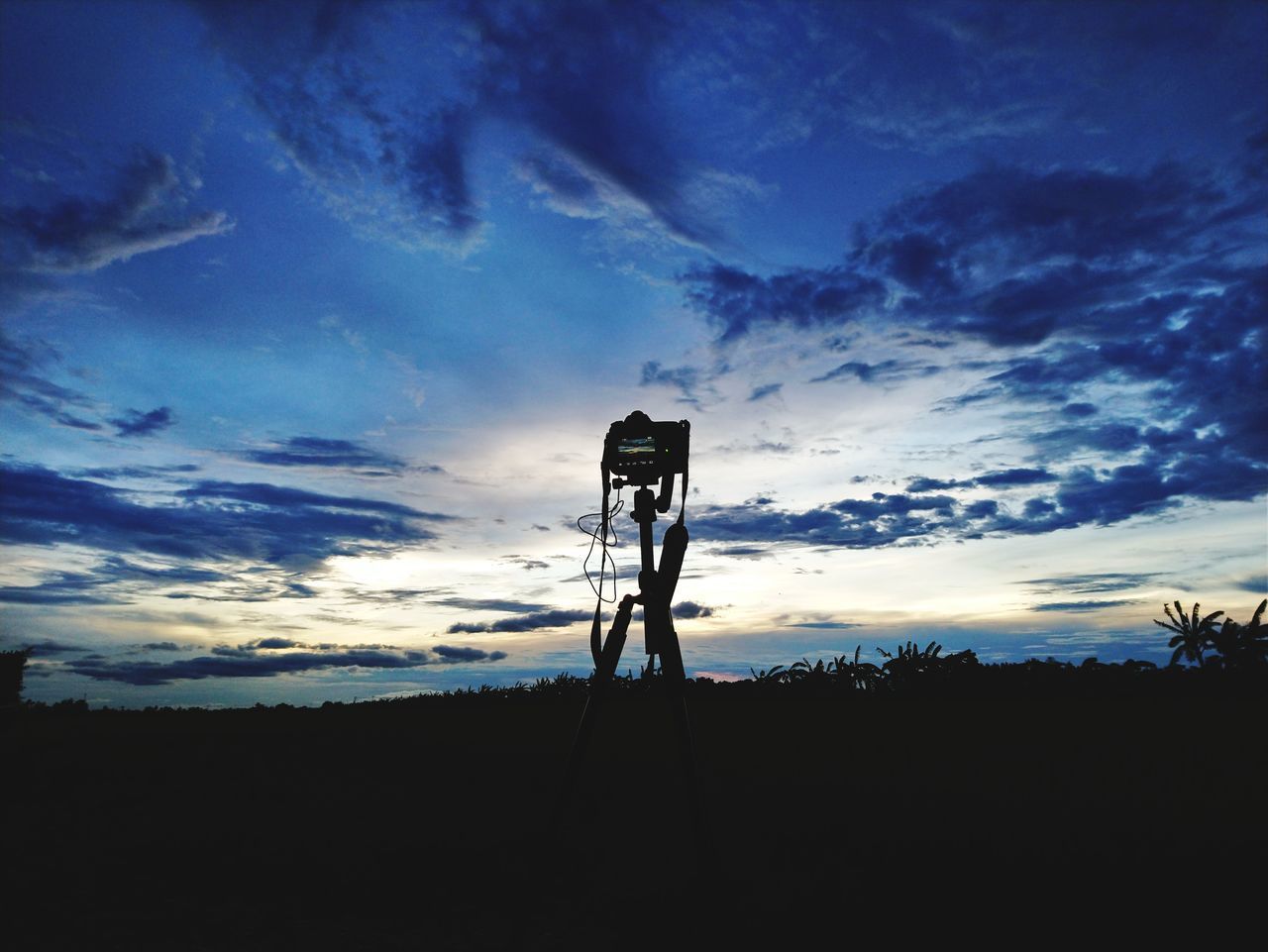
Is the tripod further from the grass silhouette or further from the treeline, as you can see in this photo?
the treeline

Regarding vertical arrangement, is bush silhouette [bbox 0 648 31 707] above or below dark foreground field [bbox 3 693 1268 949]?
above

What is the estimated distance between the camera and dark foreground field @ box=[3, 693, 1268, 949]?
5320 millimetres

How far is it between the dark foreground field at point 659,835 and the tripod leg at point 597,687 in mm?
427

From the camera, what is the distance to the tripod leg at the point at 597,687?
5.16 metres

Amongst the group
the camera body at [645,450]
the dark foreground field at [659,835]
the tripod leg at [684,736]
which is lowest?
the dark foreground field at [659,835]

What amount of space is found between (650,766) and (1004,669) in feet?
27.7

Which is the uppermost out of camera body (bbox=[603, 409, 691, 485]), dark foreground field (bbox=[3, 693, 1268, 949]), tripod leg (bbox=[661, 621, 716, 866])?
camera body (bbox=[603, 409, 691, 485])

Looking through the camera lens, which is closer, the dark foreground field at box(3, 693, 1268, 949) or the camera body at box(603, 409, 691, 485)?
the dark foreground field at box(3, 693, 1268, 949)

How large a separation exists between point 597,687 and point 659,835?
2.82m

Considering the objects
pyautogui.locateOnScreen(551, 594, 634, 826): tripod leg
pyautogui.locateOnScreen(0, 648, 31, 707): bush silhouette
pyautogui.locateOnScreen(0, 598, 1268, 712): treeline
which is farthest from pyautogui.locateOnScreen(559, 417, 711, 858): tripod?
pyautogui.locateOnScreen(0, 648, 31, 707): bush silhouette

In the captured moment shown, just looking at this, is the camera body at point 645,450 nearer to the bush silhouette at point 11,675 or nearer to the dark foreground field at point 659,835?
the dark foreground field at point 659,835

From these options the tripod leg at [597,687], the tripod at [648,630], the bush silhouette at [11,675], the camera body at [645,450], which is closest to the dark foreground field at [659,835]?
the tripod leg at [597,687]

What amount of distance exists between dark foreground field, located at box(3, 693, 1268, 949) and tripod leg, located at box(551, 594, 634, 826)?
427 mm

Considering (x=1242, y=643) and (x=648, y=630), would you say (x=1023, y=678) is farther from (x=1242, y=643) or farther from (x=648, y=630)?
(x=648, y=630)
